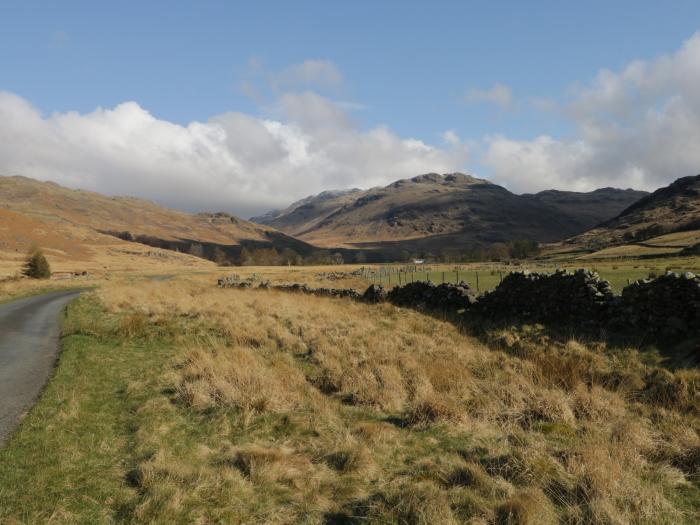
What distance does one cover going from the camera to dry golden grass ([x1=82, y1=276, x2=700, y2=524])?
5312 mm

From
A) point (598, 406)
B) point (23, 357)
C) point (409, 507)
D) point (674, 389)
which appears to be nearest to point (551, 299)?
point (674, 389)

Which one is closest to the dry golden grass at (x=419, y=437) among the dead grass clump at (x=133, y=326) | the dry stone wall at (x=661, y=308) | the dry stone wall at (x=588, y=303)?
the dry stone wall at (x=661, y=308)

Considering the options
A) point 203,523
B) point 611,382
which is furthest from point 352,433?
point 611,382

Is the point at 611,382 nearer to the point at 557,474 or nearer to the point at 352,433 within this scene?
the point at 557,474

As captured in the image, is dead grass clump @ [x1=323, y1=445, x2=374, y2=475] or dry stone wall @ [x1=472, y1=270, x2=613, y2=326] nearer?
dead grass clump @ [x1=323, y1=445, x2=374, y2=475]

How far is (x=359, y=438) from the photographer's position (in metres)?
7.35

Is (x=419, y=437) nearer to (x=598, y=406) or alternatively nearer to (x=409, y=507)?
(x=409, y=507)

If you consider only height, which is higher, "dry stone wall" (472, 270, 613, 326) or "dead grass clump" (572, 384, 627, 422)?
"dry stone wall" (472, 270, 613, 326)

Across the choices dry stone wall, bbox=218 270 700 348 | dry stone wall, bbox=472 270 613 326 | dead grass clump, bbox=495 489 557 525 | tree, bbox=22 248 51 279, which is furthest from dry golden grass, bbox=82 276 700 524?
A: tree, bbox=22 248 51 279

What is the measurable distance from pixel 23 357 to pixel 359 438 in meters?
11.7

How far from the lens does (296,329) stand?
17.5m

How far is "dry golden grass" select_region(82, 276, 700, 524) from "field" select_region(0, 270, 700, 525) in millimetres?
32

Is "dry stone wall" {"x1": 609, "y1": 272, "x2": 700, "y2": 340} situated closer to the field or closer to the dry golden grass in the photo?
the field

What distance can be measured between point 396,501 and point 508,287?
16084 mm
